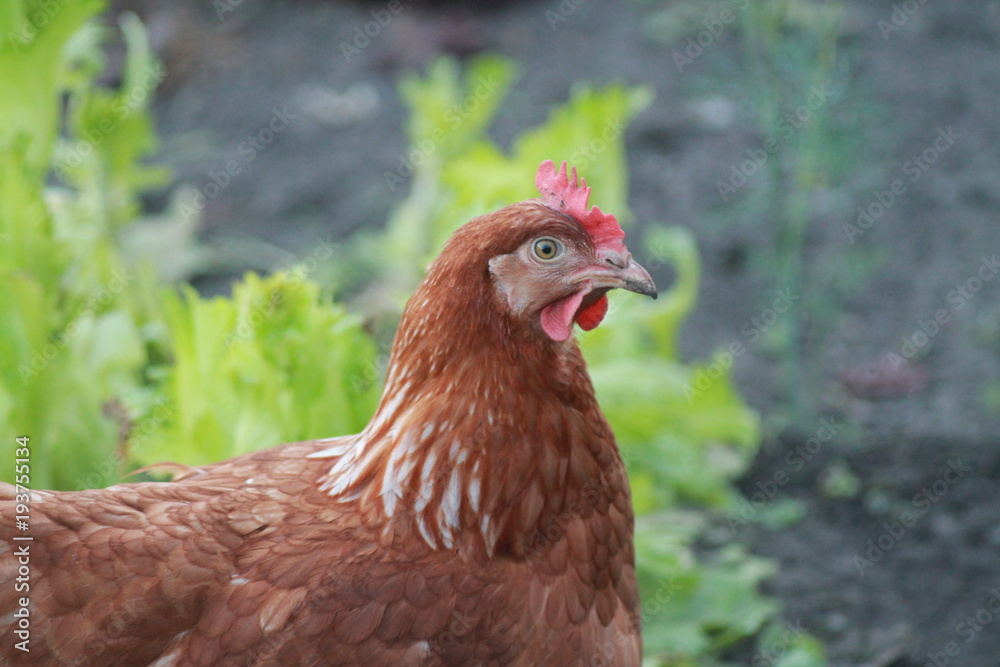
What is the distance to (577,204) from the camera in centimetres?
192

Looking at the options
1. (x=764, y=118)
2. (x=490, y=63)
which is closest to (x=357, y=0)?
(x=490, y=63)

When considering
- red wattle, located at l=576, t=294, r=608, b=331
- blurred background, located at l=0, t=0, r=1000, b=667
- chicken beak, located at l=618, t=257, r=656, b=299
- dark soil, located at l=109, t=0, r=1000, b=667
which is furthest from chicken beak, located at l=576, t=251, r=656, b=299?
dark soil, located at l=109, t=0, r=1000, b=667

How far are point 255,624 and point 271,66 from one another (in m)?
5.53

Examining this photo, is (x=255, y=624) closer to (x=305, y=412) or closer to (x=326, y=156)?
(x=305, y=412)

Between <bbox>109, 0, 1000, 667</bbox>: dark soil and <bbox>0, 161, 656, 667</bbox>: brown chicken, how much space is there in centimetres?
181

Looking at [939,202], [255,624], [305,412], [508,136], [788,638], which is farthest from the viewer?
[508,136]

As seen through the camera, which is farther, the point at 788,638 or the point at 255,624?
the point at 788,638

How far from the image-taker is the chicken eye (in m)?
1.85

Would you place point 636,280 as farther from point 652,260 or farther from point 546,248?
point 652,260

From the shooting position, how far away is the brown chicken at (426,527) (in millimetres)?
1813

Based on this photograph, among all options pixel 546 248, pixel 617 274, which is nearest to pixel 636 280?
pixel 617 274

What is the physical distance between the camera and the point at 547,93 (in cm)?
630

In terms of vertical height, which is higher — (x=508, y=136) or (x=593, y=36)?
(x=593, y=36)

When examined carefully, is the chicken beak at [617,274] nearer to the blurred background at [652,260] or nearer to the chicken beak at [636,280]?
the chicken beak at [636,280]
